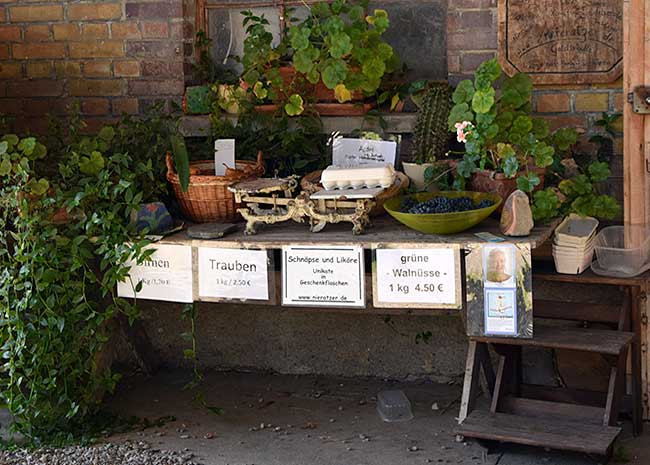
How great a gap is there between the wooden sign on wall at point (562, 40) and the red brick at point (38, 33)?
86.1 inches

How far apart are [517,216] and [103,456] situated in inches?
72.8

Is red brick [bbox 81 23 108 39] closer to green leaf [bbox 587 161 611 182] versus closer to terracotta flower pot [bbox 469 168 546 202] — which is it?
terracotta flower pot [bbox 469 168 546 202]

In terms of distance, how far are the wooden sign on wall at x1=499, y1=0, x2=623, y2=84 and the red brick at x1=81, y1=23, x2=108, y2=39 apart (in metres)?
1.87

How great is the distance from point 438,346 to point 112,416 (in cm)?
148

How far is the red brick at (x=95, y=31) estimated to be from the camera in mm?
5152

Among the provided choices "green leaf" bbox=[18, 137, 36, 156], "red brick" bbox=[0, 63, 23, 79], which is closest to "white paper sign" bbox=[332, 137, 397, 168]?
"green leaf" bbox=[18, 137, 36, 156]

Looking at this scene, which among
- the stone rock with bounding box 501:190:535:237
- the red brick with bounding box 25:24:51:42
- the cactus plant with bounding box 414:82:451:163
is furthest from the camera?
the red brick with bounding box 25:24:51:42

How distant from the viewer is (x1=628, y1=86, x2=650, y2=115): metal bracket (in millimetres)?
4152

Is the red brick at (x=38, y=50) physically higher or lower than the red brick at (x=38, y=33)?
lower

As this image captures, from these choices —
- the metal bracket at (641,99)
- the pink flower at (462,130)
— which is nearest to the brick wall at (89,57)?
the pink flower at (462,130)

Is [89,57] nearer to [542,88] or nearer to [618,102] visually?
[542,88]

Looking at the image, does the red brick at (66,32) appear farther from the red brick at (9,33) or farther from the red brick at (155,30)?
the red brick at (155,30)

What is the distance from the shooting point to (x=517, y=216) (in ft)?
13.1

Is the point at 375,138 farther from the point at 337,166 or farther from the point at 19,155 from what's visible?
the point at 19,155
